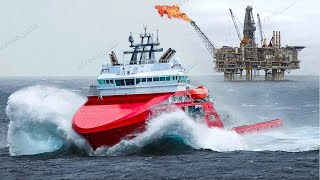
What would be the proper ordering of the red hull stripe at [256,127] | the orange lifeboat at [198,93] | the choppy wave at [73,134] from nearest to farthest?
the choppy wave at [73,134]
the orange lifeboat at [198,93]
the red hull stripe at [256,127]

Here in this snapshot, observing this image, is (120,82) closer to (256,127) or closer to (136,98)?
(136,98)

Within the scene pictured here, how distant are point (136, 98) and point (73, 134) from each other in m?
6.88

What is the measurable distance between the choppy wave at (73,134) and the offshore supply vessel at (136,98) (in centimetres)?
109

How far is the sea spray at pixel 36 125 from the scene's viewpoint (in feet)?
156

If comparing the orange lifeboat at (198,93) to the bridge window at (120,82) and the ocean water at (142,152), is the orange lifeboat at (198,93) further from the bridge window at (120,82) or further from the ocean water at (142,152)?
the bridge window at (120,82)

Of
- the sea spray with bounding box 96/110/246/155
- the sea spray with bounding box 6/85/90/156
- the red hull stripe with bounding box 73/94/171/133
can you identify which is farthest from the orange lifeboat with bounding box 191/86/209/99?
the sea spray with bounding box 6/85/90/156

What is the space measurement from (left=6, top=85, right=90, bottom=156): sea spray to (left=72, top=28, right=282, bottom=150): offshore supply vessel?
2241 mm

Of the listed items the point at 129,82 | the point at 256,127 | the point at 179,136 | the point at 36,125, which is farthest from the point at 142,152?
the point at 256,127

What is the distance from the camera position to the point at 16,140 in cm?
4822

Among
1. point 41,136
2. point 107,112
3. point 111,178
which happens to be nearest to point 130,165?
point 111,178

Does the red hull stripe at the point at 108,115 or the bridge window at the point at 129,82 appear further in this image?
the bridge window at the point at 129,82

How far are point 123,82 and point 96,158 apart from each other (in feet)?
35.2

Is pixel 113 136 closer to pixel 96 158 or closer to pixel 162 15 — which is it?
pixel 96 158

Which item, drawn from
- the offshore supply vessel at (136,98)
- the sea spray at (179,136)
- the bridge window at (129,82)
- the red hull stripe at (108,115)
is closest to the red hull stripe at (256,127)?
the offshore supply vessel at (136,98)
